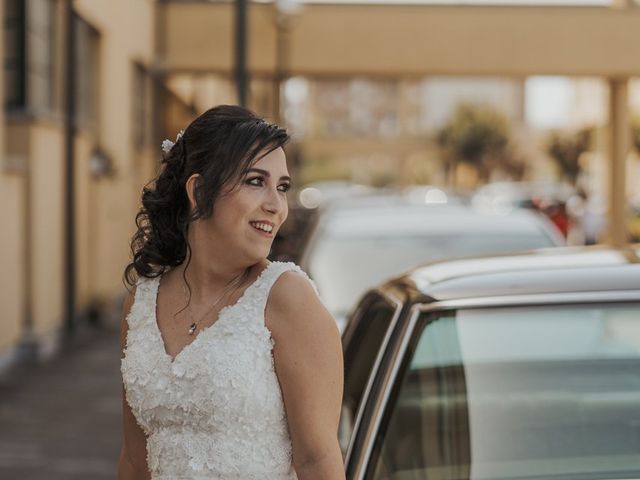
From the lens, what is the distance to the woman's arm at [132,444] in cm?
291

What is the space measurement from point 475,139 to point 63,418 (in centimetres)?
7479

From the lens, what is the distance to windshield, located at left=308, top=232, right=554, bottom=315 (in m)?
7.48

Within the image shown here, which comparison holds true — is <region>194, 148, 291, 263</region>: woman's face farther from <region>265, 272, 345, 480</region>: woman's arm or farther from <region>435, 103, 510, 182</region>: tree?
<region>435, 103, 510, 182</region>: tree

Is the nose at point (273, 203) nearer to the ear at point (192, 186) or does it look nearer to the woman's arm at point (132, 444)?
the ear at point (192, 186)

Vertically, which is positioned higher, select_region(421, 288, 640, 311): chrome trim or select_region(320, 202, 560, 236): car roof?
select_region(320, 202, 560, 236): car roof

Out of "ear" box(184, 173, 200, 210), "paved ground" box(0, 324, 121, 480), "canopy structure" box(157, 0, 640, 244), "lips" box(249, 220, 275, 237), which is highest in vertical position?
"canopy structure" box(157, 0, 640, 244)

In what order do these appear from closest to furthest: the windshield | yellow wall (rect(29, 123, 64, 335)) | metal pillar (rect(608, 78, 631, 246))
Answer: the windshield → yellow wall (rect(29, 123, 64, 335)) → metal pillar (rect(608, 78, 631, 246))

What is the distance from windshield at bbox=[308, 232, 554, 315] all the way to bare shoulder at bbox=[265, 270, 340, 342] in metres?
4.72

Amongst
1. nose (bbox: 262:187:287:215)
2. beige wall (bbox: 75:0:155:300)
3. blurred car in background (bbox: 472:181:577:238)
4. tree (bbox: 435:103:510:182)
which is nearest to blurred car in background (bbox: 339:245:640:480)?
nose (bbox: 262:187:287:215)

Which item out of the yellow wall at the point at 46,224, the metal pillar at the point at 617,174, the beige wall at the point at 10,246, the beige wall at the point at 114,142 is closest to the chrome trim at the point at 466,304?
the beige wall at the point at 10,246

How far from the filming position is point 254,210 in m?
2.66

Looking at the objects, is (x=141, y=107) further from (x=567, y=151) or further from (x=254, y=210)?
(x=567, y=151)

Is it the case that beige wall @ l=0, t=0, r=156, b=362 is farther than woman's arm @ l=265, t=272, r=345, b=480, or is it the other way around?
beige wall @ l=0, t=0, r=156, b=362

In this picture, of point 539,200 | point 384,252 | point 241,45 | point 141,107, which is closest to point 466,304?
point 384,252
